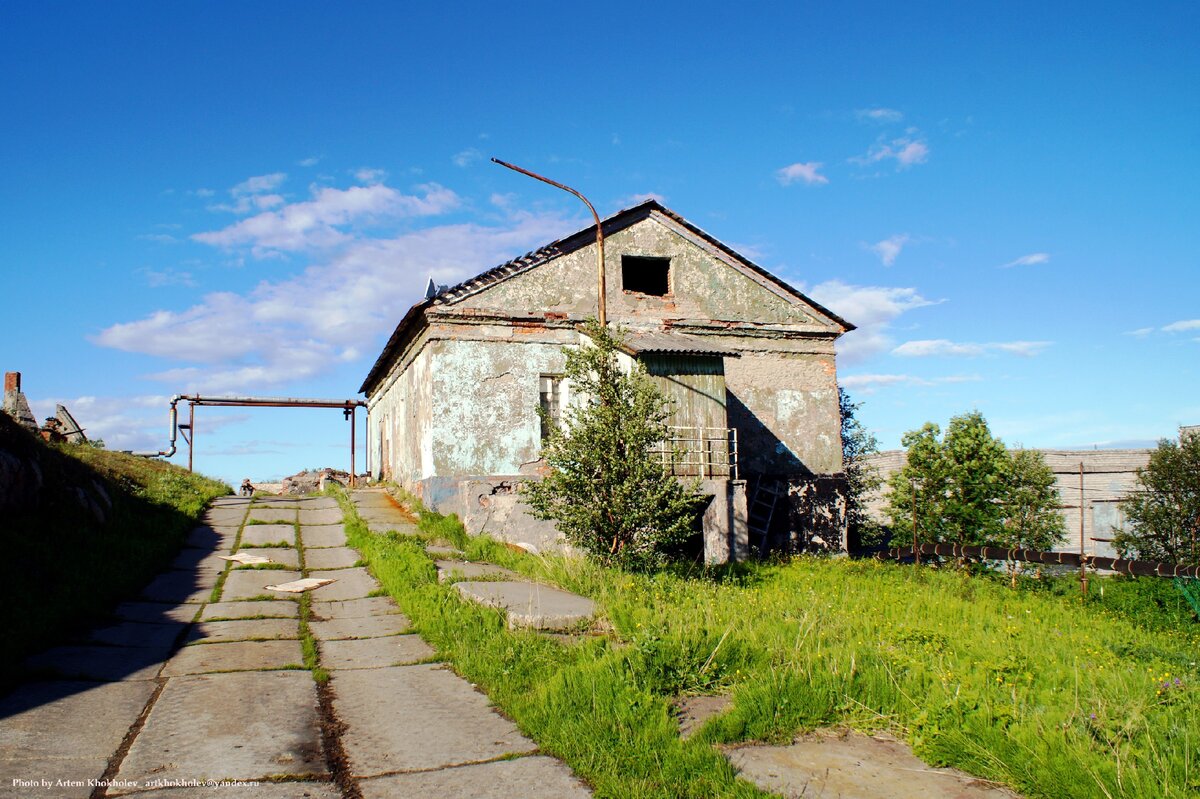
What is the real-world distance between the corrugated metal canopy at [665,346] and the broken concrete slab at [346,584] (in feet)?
20.9

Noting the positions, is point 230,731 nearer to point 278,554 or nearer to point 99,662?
point 99,662

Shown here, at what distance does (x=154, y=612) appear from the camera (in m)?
7.30

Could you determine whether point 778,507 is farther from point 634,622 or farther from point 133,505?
point 133,505

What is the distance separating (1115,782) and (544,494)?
22.8 feet

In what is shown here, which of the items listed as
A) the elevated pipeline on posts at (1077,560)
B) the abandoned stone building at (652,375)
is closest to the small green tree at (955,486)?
the elevated pipeline on posts at (1077,560)

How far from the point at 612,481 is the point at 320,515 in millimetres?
8607

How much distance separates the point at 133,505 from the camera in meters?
12.2

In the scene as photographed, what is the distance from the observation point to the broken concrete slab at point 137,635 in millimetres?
6039

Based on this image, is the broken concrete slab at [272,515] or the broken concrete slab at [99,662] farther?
the broken concrete slab at [272,515]

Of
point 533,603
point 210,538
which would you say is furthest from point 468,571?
point 210,538

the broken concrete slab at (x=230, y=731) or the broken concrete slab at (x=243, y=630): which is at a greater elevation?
the broken concrete slab at (x=230, y=731)

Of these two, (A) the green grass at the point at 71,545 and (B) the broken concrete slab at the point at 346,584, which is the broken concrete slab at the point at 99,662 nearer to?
(A) the green grass at the point at 71,545

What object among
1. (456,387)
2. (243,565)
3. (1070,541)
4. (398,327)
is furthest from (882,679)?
(1070,541)

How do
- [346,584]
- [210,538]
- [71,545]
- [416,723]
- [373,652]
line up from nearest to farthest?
[416,723], [373,652], [71,545], [346,584], [210,538]
